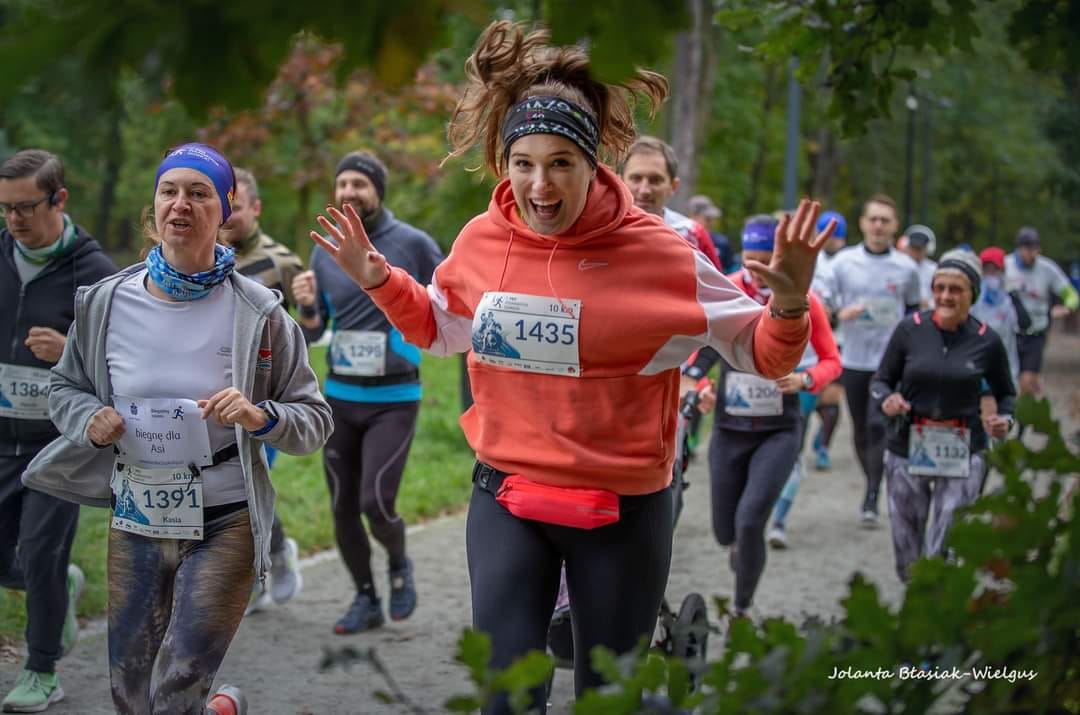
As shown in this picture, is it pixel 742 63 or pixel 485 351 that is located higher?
pixel 742 63

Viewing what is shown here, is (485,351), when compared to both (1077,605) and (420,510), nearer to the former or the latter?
(1077,605)

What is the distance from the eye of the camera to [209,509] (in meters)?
4.09

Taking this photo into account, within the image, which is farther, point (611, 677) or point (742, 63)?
point (742, 63)

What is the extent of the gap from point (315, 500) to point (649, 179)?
475 centimetres

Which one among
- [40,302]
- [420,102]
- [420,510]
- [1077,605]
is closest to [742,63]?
[420,102]

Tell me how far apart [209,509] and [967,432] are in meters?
4.22

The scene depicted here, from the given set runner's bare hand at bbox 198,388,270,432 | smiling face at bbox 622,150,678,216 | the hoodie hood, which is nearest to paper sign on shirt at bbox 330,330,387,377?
smiling face at bbox 622,150,678,216

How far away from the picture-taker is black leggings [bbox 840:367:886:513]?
32.5 ft

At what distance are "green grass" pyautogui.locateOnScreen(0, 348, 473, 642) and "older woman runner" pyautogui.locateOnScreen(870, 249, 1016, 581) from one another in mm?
3910

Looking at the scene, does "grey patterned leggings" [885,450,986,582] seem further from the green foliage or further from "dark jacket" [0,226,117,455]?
the green foliage

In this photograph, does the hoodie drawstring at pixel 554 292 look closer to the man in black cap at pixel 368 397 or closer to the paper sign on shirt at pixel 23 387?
the paper sign on shirt at pixel 23 387

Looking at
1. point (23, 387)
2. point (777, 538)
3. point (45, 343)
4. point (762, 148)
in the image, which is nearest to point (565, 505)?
point (45, 343)

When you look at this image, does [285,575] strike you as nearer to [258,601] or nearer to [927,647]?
[258,601]

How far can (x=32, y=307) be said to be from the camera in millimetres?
5215
